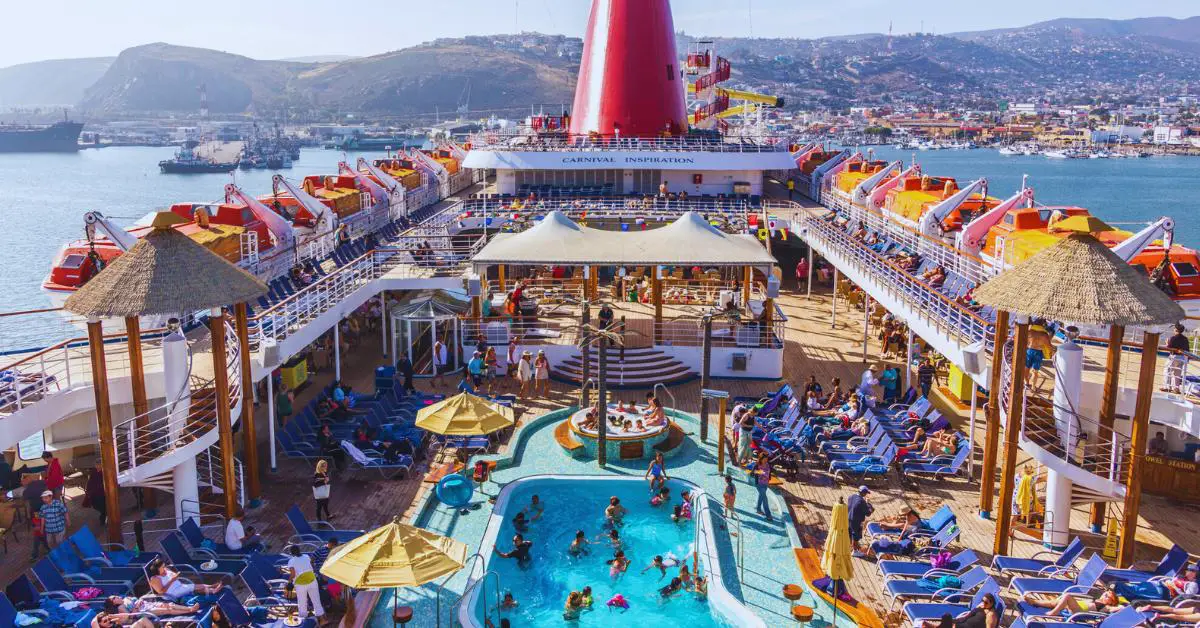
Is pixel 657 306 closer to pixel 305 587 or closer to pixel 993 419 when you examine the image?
pixel 993 419

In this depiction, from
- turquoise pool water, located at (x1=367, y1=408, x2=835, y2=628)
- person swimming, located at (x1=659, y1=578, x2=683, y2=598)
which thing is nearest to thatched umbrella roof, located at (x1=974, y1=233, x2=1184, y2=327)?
turquoise pool water, located at (x1=367, y1=408, x2=835, y2=628)

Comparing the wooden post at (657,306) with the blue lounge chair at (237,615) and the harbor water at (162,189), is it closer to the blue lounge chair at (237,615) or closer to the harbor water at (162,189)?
the blue lounge chair at (237,615)

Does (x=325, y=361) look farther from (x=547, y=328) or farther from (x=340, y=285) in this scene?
(x=547, y=328)

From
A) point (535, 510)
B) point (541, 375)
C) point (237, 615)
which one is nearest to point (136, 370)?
point (237, 615)

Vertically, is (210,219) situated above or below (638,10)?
below

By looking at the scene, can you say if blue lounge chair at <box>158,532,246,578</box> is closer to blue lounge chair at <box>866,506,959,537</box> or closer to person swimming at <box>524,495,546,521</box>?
person swimming at <box>524,495,546,521</box>

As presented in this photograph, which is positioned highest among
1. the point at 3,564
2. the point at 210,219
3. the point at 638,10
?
the point at 638,10

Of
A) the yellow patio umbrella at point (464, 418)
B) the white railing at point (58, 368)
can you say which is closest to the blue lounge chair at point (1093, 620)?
the yellow patio umbrella at point (464, 418)

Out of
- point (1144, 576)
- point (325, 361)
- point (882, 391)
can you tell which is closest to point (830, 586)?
point (1144, 576)
